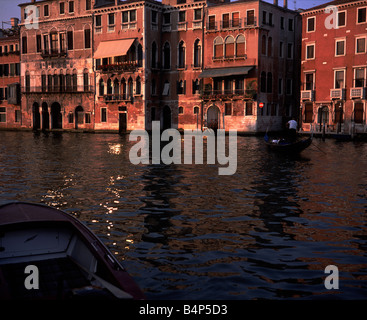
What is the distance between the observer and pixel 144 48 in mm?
41875

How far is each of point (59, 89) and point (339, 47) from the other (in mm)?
27693

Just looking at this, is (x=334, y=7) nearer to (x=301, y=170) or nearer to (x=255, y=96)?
(x=255, y=96)

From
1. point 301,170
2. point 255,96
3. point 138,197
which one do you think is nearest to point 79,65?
point 255,96

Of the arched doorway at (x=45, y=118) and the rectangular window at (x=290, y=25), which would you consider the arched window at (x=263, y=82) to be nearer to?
the rectangular window at (x=290, y=25)

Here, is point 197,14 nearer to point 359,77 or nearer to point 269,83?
point 269,83

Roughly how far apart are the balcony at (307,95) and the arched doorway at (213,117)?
7.62 metres

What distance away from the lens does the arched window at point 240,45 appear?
3905 cm

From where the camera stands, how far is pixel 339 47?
35.4 metres

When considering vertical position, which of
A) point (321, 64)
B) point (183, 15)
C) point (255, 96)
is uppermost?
point (183, 15)

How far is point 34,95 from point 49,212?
47.2 m

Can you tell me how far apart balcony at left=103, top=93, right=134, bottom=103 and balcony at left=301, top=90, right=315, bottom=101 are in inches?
615

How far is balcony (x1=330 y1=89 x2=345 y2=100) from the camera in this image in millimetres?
34844

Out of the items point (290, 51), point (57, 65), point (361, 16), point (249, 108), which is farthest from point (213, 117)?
point (57, 65)

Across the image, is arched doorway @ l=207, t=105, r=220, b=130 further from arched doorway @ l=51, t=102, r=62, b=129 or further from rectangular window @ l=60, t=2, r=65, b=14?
rectangular window @ l=60, t=2, r=65, b=14
